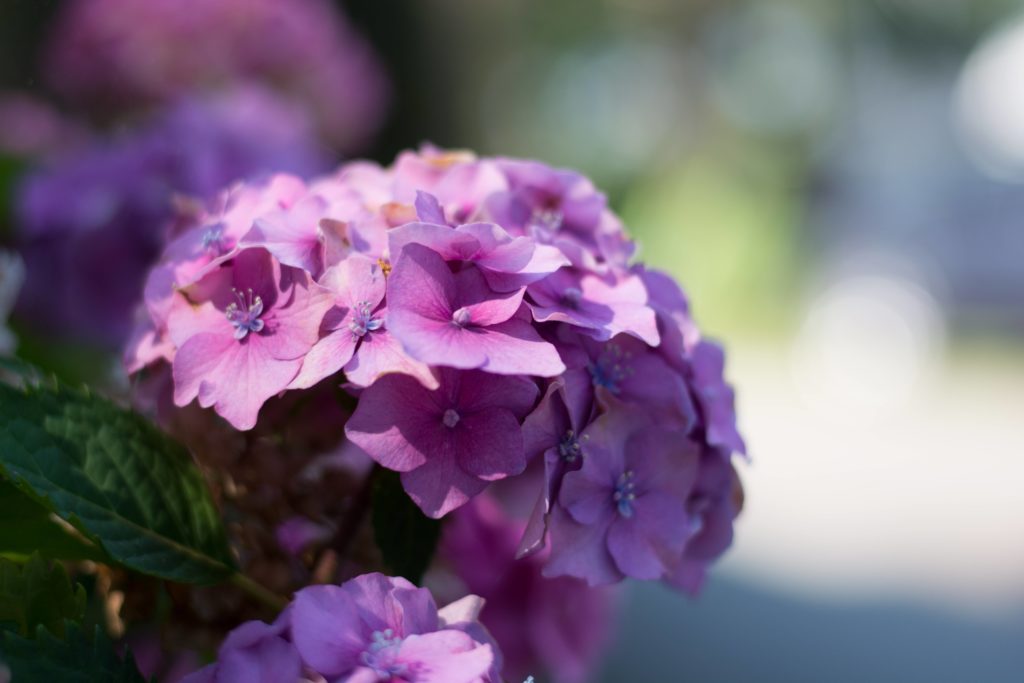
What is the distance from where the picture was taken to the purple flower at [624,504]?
0.66 m

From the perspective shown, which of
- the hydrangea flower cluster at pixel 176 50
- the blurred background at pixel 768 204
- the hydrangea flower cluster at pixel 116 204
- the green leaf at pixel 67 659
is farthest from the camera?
the hydrangea flower cluster at pixel 176 50

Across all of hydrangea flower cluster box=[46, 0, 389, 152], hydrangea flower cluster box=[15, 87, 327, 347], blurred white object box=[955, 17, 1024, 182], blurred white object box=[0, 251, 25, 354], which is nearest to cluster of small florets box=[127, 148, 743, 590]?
blurred white object box=[0, 251, 25, 354]

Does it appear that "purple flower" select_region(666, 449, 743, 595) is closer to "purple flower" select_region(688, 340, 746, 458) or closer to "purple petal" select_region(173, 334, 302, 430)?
"purple flower" select_region(688, 340, 746, 458)

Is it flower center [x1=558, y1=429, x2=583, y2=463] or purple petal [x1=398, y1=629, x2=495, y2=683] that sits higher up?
flower center [x1=558, y1=429, x2=583, y2=463]

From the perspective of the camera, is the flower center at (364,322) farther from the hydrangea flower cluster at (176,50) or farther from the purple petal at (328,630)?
the hydrangea flower cluster at (176,50)

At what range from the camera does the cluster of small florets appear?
24.1 inches

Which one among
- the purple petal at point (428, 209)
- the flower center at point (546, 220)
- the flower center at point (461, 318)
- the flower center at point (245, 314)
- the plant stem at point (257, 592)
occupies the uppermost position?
the flower center at point (546, 220)

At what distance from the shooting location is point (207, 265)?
0.70m

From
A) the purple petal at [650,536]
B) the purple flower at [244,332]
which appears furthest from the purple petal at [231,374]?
the purple petal at [650,536]

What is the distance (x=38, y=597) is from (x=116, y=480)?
79 millimetres

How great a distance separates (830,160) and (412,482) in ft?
41.8

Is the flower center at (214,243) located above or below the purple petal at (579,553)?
above

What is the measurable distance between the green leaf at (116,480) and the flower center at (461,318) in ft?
0.70

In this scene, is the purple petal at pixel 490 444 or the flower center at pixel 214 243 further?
the flower center at pixel 214 243
